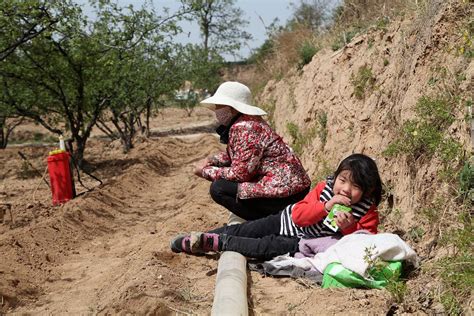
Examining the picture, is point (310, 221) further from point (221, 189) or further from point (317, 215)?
point (221, 189)

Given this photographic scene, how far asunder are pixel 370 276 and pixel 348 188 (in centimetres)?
65

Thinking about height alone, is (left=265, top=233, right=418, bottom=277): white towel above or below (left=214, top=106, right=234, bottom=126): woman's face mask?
below

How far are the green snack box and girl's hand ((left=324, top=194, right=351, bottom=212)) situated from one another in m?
0.02

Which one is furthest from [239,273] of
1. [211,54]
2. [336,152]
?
[211,54]

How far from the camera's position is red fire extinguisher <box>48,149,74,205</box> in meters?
6.82

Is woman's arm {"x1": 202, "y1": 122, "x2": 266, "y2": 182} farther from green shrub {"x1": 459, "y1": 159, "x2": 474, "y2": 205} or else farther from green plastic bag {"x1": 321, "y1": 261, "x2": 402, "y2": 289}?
green shrub {"x1": 459, "y1": 159, "x2": 474, "y2": 205}

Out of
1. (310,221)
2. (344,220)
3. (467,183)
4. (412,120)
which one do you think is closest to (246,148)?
(310,221)

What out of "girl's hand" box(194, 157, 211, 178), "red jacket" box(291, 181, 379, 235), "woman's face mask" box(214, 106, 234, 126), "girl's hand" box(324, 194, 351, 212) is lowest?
"red jacket" box(291, 181, 379, 235)

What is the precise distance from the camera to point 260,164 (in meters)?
4.39

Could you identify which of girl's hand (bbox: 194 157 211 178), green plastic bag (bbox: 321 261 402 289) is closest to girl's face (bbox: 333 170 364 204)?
green plastic bag (bbox: 321 261 402 289)

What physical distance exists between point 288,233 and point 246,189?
0.55 meters

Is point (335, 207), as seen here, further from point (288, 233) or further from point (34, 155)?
→ point (34, 155)

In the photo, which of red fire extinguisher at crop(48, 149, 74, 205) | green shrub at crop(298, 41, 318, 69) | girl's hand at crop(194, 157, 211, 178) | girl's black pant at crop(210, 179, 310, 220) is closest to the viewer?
girl's black pant at crop(210, 179, 310, 220)

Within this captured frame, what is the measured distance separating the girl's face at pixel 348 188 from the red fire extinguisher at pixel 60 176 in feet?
14.4
